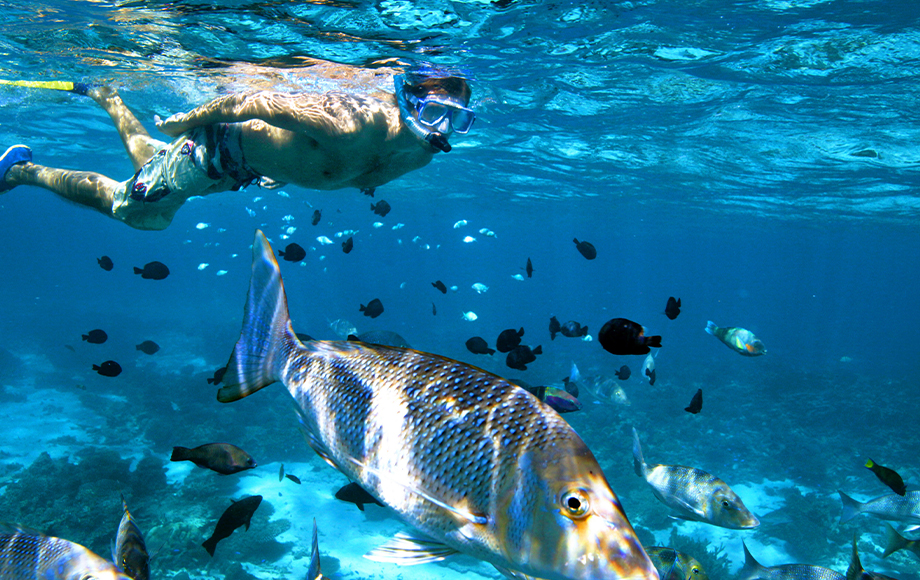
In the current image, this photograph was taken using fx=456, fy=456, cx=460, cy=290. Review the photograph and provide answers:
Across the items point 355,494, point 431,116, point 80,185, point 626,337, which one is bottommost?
point 355,494

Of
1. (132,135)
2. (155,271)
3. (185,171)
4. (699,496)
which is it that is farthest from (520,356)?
(132,135)

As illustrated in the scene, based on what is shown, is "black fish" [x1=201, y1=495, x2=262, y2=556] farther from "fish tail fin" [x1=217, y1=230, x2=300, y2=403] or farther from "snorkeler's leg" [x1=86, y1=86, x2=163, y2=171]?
"snorkeler's leg" [x1=86, y1=86, x2=163, y2=171]

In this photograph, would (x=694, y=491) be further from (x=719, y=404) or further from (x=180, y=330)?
(x=180, y=330)

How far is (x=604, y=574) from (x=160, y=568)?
1154 centimetres

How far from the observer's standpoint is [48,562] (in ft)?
8.15

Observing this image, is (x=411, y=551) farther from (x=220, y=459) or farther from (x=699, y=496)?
(x=699, y=496)

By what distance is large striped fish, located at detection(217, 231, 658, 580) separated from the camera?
4.85 ft

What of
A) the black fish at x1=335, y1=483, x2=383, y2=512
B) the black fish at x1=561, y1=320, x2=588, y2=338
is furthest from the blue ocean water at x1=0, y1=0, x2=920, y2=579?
the black fish at x1=335, y1=483, x2=383, y2=512

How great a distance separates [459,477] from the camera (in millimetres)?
1660

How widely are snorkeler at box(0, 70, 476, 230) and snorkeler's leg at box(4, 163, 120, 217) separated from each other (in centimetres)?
1

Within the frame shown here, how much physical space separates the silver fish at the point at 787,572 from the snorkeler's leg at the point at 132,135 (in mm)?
8640

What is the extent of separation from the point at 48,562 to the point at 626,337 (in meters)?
4.54

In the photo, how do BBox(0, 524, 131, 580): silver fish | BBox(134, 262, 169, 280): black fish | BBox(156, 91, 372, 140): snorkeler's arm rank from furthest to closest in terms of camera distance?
BBox(134, 262, 169, 280): black fish < BBox(156, 91, 372, 140): snorkeler's arm < BBox(0, 524, 131, 580): silver fish

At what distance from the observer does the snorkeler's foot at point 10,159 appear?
21.0 feet
